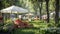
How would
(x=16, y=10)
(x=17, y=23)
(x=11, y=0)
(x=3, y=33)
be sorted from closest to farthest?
(x=3, y=33), (x=17, y=23), (x=16, y=10), (x=11, y=0)

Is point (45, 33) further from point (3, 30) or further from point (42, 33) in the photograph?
point (3, 30)

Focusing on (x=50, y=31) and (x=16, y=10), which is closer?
(x=50, y=31)

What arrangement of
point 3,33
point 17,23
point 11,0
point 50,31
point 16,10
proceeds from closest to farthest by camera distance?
point 50,31
point 3,33
point 17,23
point 16,10
point 11,0

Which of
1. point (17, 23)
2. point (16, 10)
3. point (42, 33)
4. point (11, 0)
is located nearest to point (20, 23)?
point (17, 23)

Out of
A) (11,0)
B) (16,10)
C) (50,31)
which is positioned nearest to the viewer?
(50,31)

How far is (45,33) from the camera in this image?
14.0m

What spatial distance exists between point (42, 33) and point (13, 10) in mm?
14017

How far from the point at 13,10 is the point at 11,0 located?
2600 centimetres

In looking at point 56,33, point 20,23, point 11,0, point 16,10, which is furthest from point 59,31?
point 11,0

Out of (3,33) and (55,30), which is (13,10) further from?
(55,30)

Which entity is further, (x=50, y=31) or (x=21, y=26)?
(x=21, y=26)

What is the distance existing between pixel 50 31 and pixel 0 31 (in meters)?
4.62

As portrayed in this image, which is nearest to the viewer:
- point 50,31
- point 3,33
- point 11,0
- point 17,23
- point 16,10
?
point 50,31

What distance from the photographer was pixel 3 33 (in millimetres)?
17000
